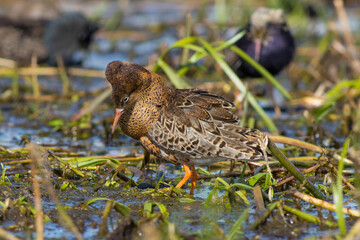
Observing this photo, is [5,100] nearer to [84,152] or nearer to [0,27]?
[84,152]

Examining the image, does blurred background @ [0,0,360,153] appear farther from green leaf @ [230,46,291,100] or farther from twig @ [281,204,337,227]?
twig @ [281,204,337,227]

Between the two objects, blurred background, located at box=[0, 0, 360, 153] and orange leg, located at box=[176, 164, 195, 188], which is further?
blurred background, located at box=[0, 0, 360, 153]

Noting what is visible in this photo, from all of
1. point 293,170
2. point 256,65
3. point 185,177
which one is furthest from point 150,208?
point 256,65

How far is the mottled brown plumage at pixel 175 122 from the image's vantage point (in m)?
4.10

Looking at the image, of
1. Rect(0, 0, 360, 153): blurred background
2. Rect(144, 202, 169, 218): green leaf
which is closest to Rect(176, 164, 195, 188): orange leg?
Rect(144, 202, 169, 218): green leaf

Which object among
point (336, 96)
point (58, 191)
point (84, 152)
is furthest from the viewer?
point (336, 96)

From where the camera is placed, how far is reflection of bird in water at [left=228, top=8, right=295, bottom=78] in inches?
307

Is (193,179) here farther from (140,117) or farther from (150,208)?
(150,208)

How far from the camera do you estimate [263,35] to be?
819cm

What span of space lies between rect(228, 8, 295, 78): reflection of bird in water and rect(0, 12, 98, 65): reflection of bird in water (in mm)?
3309

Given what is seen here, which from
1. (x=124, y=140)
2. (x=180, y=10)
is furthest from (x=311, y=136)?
(x=180, y=10)

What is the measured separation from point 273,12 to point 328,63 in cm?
146

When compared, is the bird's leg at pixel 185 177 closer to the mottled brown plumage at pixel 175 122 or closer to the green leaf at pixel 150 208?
the mottled brown plumage at pixel 175 122

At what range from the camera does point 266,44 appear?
8133 mm
